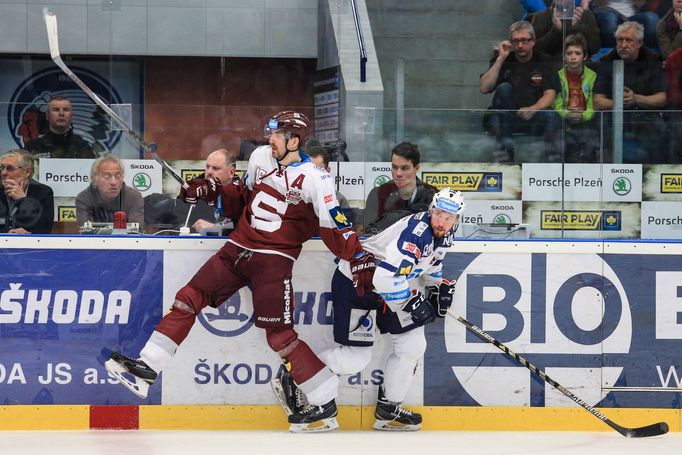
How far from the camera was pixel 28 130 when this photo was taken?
4.93 m

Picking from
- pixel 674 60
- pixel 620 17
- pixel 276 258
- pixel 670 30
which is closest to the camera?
pixel 276 258

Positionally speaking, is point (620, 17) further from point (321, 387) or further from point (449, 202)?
point (321, 387)

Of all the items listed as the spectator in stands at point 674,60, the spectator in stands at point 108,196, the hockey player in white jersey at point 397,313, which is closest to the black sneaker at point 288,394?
the hockey player in white jersey at point 397,313

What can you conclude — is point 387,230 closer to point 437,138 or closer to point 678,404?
point 437,138

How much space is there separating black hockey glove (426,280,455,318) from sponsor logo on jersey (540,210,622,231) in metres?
0.57

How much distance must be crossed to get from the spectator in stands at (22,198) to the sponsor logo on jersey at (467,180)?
1602 mm

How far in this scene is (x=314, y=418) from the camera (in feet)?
15.4

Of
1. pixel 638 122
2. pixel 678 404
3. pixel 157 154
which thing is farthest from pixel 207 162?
pixel 678 404

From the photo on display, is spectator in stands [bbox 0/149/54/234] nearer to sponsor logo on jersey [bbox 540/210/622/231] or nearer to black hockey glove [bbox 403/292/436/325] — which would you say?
black hockey glove [bbox 403/292/436/325]

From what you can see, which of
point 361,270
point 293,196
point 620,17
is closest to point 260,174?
point 293,196

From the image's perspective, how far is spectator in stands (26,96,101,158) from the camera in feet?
16.1

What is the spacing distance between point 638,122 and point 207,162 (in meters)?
1.89

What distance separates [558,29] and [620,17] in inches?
51.4

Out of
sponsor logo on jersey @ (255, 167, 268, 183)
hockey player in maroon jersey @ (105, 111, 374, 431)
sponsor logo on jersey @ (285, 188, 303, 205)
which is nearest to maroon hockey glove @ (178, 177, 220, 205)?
hockey player in maroon jersey @ (105, 111, 374, 431)
